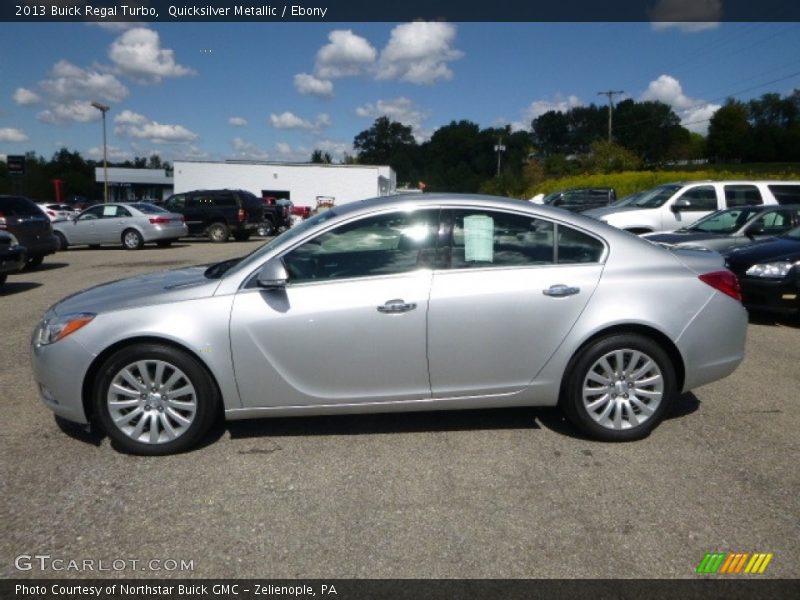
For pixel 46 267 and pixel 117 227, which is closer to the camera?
pixel 46 267

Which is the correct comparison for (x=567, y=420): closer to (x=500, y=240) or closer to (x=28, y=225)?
Answer: (x=500, y=240)

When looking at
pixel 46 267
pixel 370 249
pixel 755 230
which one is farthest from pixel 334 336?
pixel 46 267

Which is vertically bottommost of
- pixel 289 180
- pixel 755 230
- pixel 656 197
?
pixel 755 230

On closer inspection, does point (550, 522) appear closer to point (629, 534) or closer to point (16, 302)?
point (629, 534)

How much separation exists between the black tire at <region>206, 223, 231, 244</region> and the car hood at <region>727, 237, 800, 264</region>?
18.4 m

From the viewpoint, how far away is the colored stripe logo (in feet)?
9.14

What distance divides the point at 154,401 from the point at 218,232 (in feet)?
66.5

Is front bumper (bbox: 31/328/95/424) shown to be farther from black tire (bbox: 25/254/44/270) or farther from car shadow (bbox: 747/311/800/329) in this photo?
black tire (bbox: 25/254/44/270)

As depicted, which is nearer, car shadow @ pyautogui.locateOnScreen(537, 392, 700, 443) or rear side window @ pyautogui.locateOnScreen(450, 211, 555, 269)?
rear side window @ pyautogui.locateOnScreen(450, 211, 555, 269)

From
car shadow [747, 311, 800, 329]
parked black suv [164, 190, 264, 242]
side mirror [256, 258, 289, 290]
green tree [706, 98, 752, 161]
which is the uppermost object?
green tree [706, 98, 752, 161]

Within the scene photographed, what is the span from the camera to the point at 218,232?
23.2 meters

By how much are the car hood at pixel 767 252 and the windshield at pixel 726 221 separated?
5.81ft

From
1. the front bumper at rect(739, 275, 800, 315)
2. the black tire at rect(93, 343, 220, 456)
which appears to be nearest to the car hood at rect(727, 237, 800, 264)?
the front bumper at rect(739, 275, 800, 315)

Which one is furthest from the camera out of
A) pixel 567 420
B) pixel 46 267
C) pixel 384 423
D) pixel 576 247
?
pixel 46 267
